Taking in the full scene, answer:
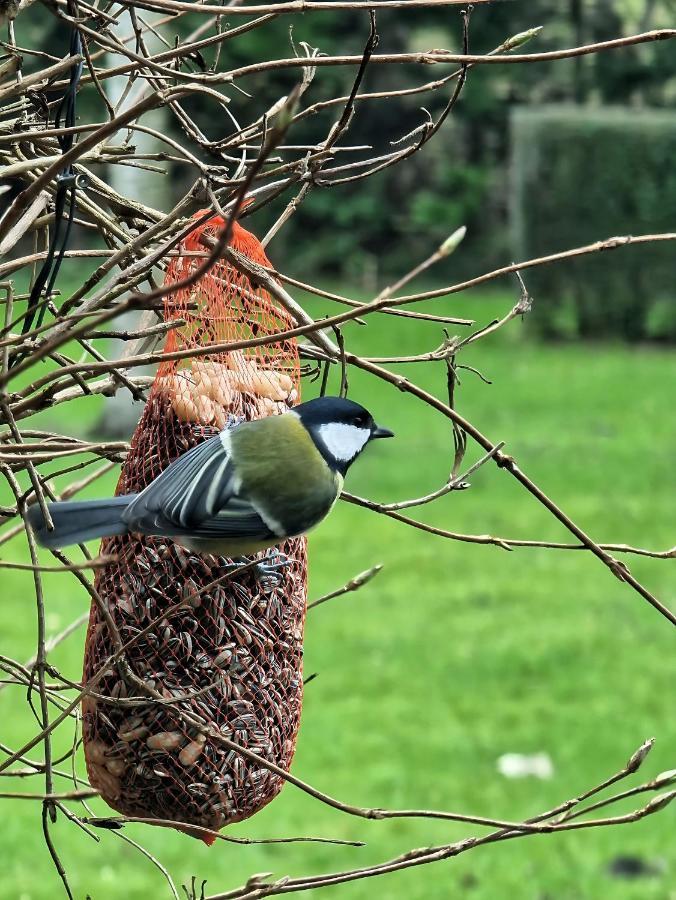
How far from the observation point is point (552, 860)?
475cm

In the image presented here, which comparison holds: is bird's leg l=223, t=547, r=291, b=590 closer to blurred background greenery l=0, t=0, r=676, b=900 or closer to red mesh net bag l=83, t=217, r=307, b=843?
red mesh net bag l=83, t=217, r=307, b=843

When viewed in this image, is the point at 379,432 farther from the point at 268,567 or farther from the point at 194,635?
the point at 194,635

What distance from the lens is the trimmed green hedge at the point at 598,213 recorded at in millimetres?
12906

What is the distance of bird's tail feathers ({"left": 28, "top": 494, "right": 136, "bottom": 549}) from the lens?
182 cm

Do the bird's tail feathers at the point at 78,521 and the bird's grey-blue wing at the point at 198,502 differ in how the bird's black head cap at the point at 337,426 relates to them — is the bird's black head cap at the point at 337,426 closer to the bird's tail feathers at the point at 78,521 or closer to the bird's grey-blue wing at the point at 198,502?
the bird's grey-blue wing at the point at 198,502

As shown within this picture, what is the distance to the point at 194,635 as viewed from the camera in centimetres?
222

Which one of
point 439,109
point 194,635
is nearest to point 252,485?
point 194,635

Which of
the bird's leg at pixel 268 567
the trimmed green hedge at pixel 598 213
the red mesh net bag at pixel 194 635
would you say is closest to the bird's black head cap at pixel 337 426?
the red mesh net bag at pixel 194 635

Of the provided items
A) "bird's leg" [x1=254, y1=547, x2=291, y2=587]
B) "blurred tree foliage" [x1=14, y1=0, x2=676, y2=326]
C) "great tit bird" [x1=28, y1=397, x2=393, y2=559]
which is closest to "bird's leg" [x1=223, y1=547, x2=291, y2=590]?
"bird's leg" [x1=254, y1=547, x2=291, y2=587]

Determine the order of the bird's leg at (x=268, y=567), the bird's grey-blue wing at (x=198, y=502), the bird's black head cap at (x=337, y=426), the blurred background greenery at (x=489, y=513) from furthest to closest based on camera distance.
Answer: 1. the blurred background greenery at (x=489, y=513)
2. the bird's leg at (x=268, y=567)
3. the bird's black head cap at (x=337, y=426)
4. the bird's grey-blue wing at (x=198, y=502)

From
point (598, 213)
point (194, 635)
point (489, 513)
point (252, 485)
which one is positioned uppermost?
point (252, 485)

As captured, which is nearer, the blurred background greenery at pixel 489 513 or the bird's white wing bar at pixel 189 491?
the bird's white wing bar at pixel 189 491

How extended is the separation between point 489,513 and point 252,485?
6.43 meters

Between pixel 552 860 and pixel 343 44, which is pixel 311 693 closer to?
pixel 552 860
